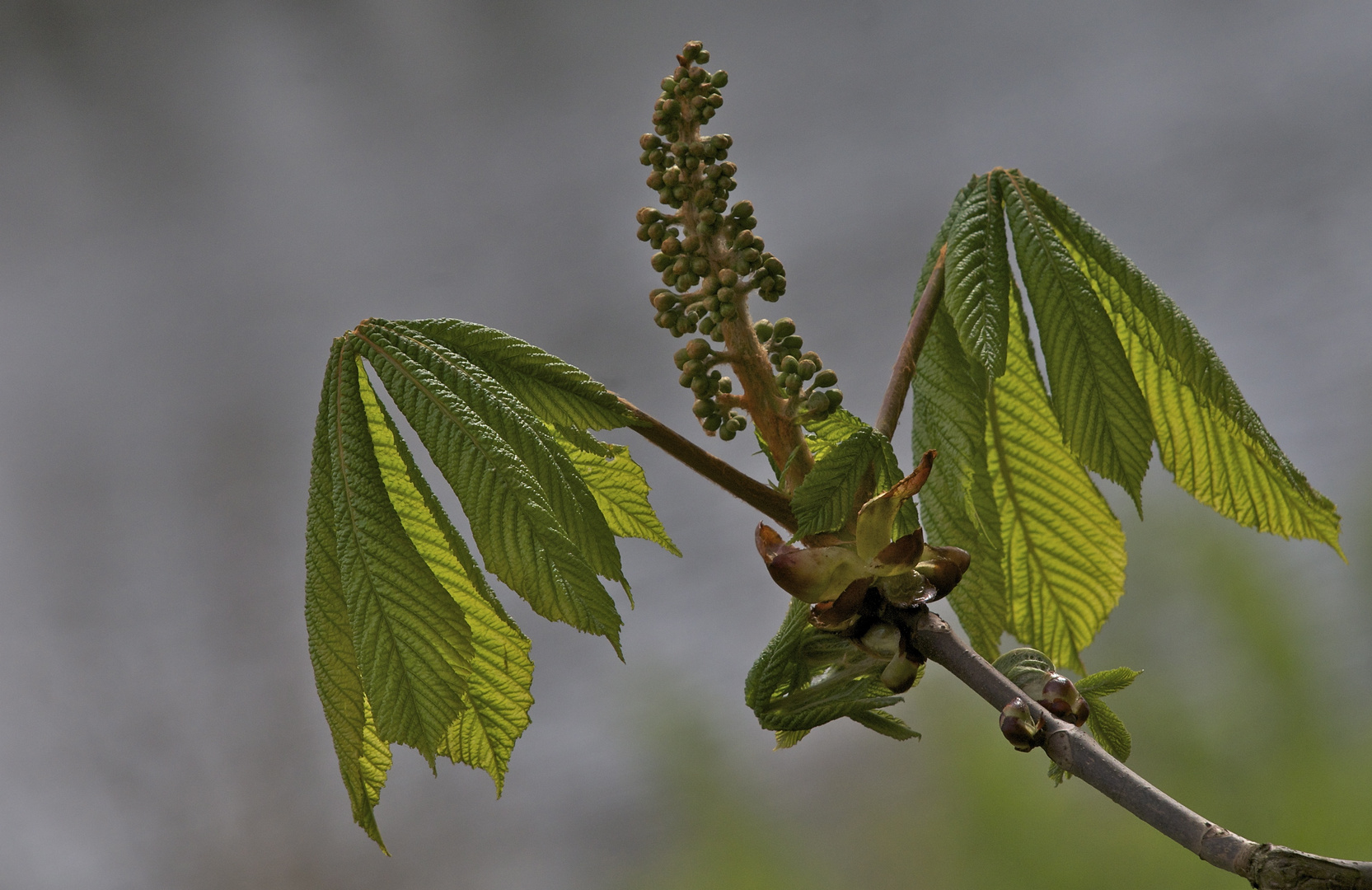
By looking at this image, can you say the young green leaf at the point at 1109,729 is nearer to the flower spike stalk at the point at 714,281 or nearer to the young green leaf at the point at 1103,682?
the young green leaf at the point at 1103,682

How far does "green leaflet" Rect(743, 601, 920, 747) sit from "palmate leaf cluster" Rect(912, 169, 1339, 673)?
0.08 m

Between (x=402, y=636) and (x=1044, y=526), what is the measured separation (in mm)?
286

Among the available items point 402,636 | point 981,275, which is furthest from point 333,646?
point 981,275

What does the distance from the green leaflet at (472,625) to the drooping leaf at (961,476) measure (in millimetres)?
173

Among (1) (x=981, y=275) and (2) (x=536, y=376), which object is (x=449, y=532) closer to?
(2) (x=536, y=376)

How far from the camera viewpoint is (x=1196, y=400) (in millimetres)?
422

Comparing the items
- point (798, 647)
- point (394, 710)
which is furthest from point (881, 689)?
point (394, 710)

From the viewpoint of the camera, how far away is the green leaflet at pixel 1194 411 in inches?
15.1

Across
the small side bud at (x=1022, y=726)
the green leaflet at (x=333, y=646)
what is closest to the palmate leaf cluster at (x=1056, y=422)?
the small side bud at (x=1022, y=726)

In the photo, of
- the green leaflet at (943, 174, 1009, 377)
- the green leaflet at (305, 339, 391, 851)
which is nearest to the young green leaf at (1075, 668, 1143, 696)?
the green leaflet at (943, 174, 1009, 377)

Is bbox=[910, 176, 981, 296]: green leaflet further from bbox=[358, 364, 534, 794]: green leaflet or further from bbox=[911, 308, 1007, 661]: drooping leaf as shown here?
bbox=[358, 364, 534, 794]: green leaflet

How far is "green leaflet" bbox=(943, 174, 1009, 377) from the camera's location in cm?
36

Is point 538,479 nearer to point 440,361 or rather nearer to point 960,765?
point 440,361

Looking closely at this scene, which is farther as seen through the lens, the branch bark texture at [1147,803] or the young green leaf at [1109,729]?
the young green leaf at [1109,729]
